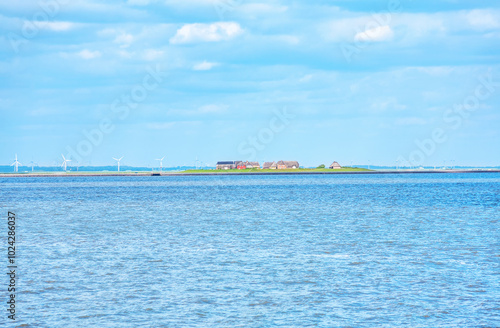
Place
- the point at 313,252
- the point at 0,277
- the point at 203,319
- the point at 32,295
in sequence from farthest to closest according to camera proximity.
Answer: the point at 313,252
the point at 0,277
the point at 32,295
the point at 203,319

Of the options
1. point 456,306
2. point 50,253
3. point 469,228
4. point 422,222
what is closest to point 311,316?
point 456,306

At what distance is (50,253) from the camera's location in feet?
117

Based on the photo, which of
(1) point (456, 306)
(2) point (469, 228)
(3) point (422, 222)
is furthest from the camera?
(3) point (422, 222)

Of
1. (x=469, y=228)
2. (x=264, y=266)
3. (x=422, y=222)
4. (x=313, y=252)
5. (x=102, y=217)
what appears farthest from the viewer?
(x=102, y=217)

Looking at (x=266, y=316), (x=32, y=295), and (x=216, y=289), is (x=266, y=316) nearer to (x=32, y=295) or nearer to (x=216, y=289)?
(x=216, y=289)

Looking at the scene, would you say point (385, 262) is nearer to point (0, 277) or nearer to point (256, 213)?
point (0, 277)

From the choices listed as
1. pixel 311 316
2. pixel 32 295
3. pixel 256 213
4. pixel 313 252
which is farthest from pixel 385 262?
pixel 256 213

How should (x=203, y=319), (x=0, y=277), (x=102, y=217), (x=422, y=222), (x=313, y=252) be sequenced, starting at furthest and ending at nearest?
(x=102, y=217)
(x=422, y=222)
(x=313, y=252)
(x=0, y=277)
(x=203, y=319)

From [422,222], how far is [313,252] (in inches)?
902

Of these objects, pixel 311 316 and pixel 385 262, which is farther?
pixel 385 262

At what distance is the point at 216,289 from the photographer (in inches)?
973

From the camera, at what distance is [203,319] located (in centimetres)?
2023

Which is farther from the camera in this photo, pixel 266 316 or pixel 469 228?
pixel 469 228

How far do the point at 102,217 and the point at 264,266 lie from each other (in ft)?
125
